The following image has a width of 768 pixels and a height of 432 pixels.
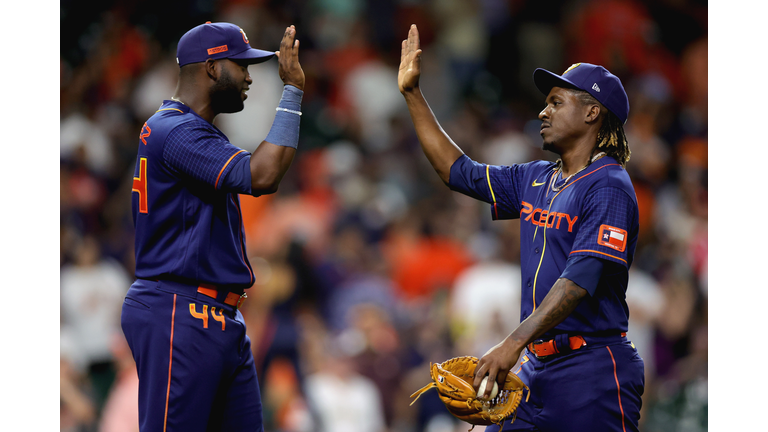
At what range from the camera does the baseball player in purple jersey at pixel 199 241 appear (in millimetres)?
3268

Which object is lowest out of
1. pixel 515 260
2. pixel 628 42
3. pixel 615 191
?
pixel 515 260

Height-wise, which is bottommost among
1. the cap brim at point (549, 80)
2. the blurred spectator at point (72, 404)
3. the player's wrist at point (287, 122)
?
the blurred spectator at point (72, 404)

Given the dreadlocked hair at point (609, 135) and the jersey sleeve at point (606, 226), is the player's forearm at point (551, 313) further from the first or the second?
the dreadlocked hair at point (609, 135)

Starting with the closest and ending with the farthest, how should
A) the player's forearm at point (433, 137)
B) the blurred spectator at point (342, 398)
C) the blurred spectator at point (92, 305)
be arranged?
the player's forearm at point (433, 137) < the blurred spectator at point (342, 398) < the blurred spectator at point (92, 305)

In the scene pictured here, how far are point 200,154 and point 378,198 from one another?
492 cm

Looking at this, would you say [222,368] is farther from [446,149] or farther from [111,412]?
[111,412]

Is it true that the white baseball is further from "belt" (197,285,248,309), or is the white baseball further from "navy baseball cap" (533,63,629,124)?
"navy baseball cap" (533,63,629,124)

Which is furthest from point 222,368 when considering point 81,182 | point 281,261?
point 81,182

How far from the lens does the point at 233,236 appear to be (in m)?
3.49

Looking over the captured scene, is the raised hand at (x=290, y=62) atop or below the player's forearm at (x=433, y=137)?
atop

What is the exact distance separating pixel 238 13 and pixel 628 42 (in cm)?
495

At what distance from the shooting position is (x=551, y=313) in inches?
122

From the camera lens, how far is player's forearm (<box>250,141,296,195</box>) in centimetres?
326

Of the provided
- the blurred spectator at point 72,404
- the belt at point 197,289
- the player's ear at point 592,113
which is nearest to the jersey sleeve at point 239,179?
the belt at point 197,289
